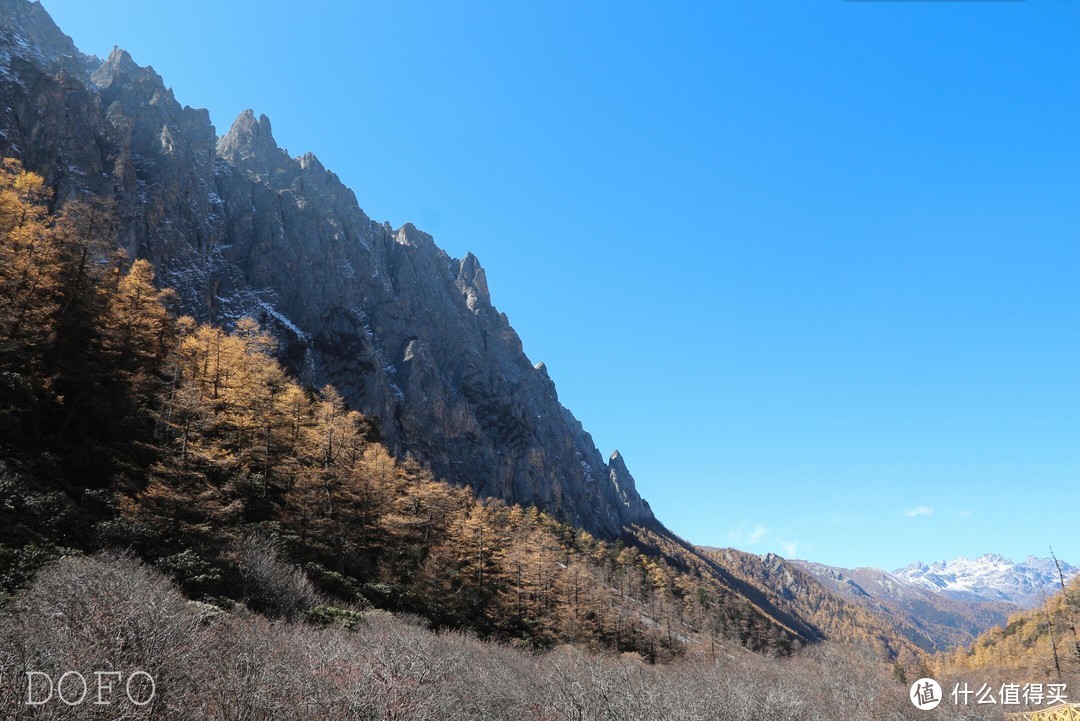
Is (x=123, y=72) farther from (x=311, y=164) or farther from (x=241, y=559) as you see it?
(x=241, y=559)

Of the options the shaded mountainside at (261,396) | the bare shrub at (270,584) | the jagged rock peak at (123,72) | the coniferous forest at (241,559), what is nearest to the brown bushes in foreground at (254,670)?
the coniferous forest at (241,559)

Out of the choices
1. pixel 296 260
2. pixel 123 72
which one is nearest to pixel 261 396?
pixel 296 260

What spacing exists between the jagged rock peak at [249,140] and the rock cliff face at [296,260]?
465 millimetres

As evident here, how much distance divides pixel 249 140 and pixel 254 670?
155879 mm

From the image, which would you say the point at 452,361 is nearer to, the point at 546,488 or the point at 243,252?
the point at 546,488

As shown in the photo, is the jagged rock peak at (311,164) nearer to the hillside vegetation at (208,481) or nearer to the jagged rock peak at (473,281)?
the jagged rock peak at (473,281)

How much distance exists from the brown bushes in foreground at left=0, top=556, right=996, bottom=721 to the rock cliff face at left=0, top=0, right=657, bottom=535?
268 feet

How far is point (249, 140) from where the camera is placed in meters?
136

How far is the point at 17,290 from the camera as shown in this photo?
27.4m

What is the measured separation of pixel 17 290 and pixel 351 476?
2386 cm

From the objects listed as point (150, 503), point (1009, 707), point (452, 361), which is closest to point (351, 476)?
point (150, 503)

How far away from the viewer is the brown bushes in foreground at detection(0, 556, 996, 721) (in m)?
8.90

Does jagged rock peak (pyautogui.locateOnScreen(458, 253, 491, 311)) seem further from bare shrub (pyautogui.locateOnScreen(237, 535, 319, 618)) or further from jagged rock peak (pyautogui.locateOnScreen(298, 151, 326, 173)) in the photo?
bare shrub (pyautogui.locateOnScreen(237, 535, 319, 618))

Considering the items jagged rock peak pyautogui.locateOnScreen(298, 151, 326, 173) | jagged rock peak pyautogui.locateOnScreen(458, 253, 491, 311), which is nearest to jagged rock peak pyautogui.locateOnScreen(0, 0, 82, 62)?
jagged rock peak pyautogui.locateOnScreen(298, 151, 326, 173)
